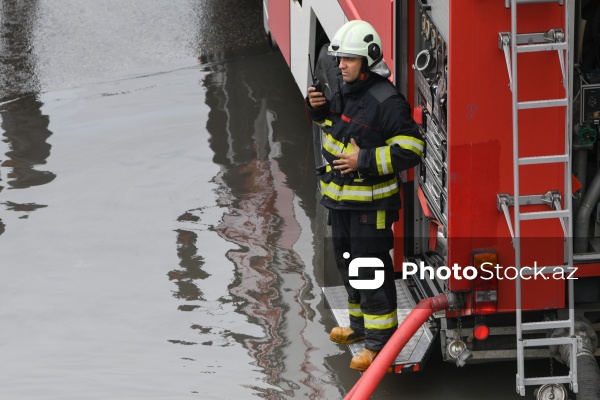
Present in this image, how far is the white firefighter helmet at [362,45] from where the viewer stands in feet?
18.1

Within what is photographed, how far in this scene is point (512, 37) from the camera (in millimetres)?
4797

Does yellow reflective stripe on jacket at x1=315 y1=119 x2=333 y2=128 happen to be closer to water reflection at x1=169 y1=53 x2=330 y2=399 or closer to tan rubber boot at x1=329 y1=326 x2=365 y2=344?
tan rubber boot at x1=329 y1=326 x2=365 y2=344

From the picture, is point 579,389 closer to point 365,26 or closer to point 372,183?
point 372,183

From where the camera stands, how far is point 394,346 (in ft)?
17.4

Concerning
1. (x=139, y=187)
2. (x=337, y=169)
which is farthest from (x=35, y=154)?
(x=337, y=169)

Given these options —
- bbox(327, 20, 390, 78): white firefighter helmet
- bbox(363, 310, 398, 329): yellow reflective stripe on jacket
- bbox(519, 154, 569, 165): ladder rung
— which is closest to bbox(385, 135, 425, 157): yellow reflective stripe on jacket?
bbox(327, 20, 390, 78): white firefighter helmet

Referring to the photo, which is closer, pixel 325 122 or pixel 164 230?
pixel 325 122

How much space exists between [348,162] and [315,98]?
42 centimetres

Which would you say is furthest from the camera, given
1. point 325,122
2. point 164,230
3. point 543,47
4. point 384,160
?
point 164,230

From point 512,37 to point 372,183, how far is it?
1.09 meters

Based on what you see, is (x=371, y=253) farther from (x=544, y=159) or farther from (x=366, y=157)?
(x=544, y=159)

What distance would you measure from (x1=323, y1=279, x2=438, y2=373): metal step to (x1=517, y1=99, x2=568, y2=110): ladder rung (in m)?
1.37

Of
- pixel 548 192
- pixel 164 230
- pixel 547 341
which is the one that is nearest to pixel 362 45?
pixel 548 192

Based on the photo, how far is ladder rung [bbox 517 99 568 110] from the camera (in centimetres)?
491
